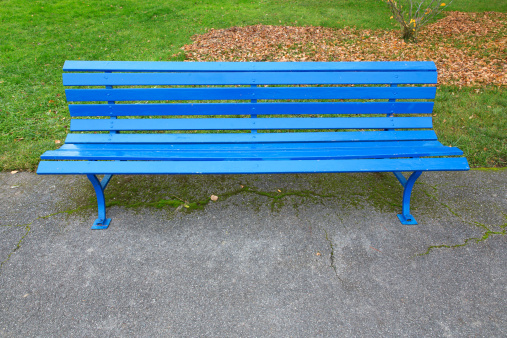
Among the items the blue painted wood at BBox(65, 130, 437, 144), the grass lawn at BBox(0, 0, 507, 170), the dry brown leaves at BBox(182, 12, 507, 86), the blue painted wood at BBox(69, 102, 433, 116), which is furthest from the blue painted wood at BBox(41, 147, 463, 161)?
the dry brown leaves at BBox(182, 12, 507, 86)

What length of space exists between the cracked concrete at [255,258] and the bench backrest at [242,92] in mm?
647

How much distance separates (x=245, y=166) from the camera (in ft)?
8.61

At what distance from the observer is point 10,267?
2486 millimetres

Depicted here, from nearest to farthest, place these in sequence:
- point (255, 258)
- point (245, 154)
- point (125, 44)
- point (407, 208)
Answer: point (255, 258), point (245, 154), point (407, 208), point (125, 44)

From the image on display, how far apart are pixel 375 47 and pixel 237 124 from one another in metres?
5.07

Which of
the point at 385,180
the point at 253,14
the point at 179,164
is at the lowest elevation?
the point at 385,180

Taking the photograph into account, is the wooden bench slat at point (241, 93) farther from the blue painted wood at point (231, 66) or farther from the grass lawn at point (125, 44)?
the grass lawn at point (125, 44)

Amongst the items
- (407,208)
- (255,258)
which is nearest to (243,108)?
(255,258)

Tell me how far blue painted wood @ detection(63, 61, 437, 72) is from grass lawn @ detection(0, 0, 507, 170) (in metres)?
1.46

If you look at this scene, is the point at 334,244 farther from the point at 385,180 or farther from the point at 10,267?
the point at 10,267

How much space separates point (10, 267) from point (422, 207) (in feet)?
11.3

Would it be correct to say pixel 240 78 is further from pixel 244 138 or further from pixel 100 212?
pixel 100 212

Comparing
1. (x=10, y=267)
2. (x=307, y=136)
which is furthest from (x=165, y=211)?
(x=307, y=136)

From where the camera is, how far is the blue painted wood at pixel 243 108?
9.82 feet
